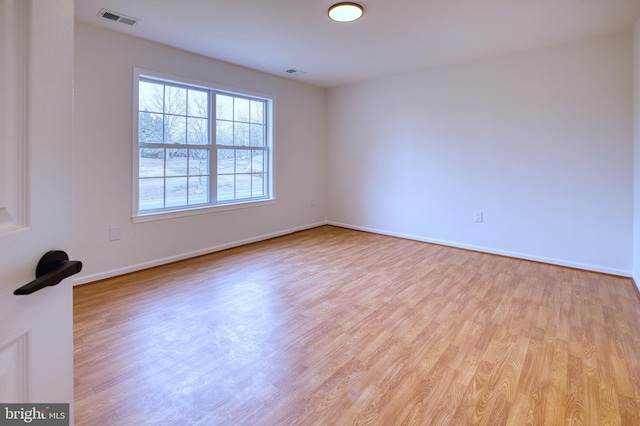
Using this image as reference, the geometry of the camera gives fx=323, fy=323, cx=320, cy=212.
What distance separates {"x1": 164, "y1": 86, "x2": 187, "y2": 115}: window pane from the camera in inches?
149

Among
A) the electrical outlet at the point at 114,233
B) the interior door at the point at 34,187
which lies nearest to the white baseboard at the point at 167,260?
the electrical outlet at the point at 114,233

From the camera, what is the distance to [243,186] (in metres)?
4.76

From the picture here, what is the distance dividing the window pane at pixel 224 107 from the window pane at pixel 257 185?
3.04 ft

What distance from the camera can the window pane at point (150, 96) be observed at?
3.57 meters

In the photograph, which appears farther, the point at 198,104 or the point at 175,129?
the point at 198,104

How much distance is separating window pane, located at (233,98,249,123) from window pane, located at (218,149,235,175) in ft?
1.62

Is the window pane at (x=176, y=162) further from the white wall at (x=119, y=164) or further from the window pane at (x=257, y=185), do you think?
the window pane at (x=257, y=185)

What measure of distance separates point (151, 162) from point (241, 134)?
135 cm

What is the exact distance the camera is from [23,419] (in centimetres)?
62

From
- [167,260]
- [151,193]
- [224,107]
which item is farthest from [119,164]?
[224,107]

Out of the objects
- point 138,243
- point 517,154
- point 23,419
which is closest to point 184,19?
point 138,243

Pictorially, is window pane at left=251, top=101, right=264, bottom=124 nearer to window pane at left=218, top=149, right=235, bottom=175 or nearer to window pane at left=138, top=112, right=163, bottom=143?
window pane at left=218, top=149, right=235, bottom=175

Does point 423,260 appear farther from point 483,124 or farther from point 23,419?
point 23,419

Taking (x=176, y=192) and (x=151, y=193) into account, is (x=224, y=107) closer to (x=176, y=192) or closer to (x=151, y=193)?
(x=176, y=192)
